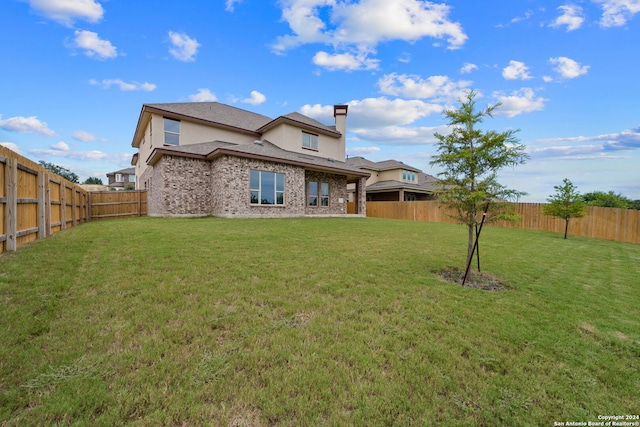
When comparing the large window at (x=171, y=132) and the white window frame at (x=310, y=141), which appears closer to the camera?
the large window at (x=171, y=132)

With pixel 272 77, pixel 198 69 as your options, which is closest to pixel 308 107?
A: pixel 272 77

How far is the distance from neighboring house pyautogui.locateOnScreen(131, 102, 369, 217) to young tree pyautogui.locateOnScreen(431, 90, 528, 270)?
425 inches

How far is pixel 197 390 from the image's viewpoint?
199 cm

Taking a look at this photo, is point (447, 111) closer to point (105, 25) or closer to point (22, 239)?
point (22, 239)

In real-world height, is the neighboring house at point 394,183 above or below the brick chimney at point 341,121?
below

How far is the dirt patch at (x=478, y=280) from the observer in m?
4.86

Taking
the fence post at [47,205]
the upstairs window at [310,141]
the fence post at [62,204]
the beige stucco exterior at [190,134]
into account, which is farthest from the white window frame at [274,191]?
the fence post at [47,205]

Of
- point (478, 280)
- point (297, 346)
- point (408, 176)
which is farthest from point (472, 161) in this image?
point (408, 176)

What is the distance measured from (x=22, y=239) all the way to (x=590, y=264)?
567 inches

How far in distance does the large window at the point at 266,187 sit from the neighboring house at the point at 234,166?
5 centimetres

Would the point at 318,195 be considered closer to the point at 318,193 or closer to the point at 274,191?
the point at 318,193

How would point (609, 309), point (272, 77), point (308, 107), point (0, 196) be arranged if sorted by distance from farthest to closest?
point (308, 107) < point (272, 77) < point (0, 196) < point (609, 309)

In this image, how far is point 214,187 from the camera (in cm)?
1472

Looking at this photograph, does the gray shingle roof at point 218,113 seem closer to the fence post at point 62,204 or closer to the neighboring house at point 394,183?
the fence post at point 62,204
